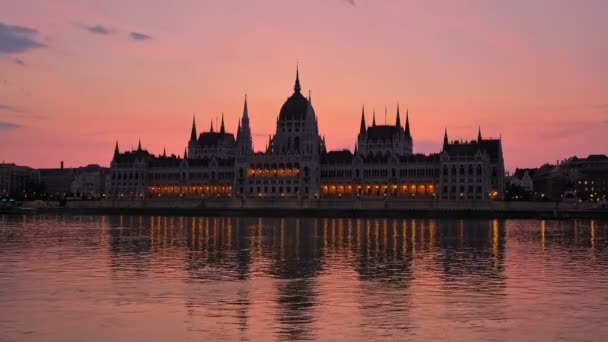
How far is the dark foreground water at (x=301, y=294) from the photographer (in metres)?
22.9

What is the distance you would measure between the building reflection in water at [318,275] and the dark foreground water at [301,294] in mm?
67

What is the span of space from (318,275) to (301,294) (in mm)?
6920

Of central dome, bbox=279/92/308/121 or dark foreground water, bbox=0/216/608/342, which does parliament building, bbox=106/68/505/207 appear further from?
dark foreground water, bbox=0/216/608/342

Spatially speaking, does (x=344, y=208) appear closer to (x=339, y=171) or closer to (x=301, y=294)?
(x=339, y=171)

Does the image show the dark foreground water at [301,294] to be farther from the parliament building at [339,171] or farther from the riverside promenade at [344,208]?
the parliament building at [339,171]

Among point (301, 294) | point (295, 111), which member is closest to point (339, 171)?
point (295, 111)

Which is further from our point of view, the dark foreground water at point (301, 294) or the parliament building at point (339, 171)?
the parliament building at point (339, 171)

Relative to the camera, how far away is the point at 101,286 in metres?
32.6

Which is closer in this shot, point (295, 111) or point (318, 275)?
point (318, 275)

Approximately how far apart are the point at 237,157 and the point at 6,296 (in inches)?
6471

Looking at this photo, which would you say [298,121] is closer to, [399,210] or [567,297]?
[399,210]

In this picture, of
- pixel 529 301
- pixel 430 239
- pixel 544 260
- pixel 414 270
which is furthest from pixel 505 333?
pixel 430 239

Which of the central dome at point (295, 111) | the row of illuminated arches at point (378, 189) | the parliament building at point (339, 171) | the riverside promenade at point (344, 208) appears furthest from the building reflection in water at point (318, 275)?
the central dome at point (295, 111)

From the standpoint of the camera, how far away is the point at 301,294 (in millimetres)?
30125
